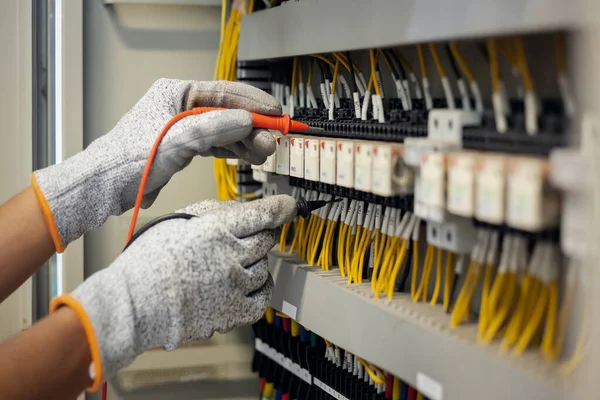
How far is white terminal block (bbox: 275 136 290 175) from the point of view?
1197 millimetres

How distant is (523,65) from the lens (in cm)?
75

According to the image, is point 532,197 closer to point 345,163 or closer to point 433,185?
point 433,185

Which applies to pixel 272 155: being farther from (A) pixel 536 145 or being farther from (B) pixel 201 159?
(A) pixel 536 145

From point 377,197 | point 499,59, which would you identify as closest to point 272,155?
point 377,197

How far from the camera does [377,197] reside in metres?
1.06

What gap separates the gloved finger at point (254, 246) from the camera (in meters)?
1.03

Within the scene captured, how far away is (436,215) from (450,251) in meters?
0.09

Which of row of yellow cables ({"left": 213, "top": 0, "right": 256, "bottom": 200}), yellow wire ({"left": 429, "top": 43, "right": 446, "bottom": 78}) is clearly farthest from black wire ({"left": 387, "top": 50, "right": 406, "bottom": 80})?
row of yellow cables ({"left": 213, "top": 0, "right": 256, "bottom": 200})

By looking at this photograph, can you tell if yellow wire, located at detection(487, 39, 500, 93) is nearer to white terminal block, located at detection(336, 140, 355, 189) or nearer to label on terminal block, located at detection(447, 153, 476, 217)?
label on terminal block, located at detection(447, 153, 476, 217)

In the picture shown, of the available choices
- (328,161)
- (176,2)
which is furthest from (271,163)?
(176,2)

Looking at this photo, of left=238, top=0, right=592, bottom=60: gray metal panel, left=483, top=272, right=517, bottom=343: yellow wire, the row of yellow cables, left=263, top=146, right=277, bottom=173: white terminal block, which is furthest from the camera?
the row of yellow cables

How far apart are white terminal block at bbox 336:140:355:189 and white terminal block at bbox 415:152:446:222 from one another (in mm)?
166

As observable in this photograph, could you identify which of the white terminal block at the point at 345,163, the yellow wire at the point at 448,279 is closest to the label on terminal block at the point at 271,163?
the white terminal block at the point at 345,163

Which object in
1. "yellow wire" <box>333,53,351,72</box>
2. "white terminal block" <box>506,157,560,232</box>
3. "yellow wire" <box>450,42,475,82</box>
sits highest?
"yellow wire" <box>333,53,351,72</box>
